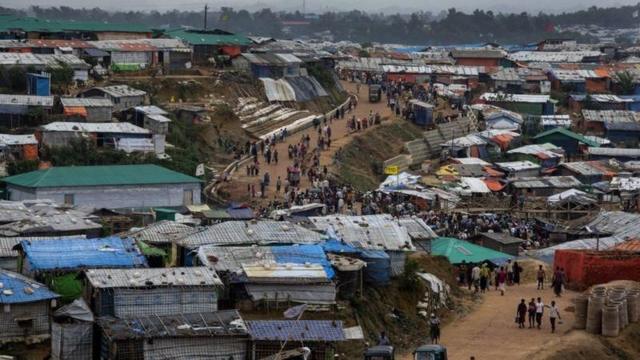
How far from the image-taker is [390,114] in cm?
4166

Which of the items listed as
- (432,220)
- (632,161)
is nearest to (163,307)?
(432,220)

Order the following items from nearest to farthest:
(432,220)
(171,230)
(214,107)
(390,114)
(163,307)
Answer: (163,307)
(171,230)
(432,220)
(214,107)
(390,114)

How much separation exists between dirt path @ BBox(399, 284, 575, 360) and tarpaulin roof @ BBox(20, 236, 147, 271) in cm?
374

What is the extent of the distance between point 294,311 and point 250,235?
2.22 m

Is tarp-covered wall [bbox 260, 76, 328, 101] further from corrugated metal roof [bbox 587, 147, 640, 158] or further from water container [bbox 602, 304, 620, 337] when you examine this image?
→ water container [bbox 602, 304, 620, 337]

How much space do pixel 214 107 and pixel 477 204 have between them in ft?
31.0

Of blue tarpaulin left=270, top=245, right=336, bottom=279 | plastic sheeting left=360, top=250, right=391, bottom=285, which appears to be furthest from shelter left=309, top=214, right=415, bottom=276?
blue tarpaulin left=270, top=245, right=336, bottom=279

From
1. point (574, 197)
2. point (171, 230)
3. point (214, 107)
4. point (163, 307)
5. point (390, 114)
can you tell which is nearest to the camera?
point (163, 307)

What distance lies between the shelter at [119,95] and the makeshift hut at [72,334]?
1887cm

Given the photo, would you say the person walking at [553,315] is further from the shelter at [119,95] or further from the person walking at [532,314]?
the shelter at [119,95]

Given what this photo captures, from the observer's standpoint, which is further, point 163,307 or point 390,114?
point 390,114

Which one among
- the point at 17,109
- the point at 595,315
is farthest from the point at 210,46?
the point at 595,315

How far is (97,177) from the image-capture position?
25031 millimetres

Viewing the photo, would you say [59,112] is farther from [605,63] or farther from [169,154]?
[605,63]
